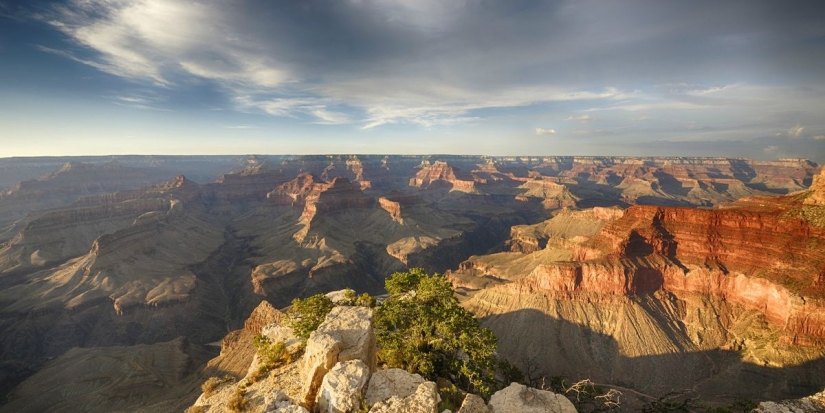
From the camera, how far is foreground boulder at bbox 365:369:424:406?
20.6 meters

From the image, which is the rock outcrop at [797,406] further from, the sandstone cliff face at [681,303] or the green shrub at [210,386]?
the green shrub at [210,386]

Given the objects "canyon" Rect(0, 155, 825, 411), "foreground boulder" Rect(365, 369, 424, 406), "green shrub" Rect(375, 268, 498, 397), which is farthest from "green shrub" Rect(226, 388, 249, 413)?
"canyon" Rect(0, 155, 825, 411)

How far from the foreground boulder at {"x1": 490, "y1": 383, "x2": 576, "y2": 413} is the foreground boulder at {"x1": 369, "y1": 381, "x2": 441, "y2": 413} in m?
6.61

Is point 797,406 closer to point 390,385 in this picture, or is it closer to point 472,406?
point 472,406

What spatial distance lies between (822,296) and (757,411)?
49640 millimetres

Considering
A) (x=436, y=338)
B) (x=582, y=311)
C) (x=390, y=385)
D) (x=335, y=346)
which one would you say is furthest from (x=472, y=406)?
(x=582, y=311)

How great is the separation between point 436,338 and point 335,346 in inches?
575

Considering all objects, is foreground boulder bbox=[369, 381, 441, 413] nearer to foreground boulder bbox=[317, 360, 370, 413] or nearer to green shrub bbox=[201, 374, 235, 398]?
foreground boulder bbox=[317, 360, 370, 413]

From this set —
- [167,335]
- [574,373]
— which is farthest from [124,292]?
[574,373]

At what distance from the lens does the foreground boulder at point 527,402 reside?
75.0 ft

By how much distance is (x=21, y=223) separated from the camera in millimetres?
189250

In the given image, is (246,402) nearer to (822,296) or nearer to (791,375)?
(791,375)

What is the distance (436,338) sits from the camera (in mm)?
34469

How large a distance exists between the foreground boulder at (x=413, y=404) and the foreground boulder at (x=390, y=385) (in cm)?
165
